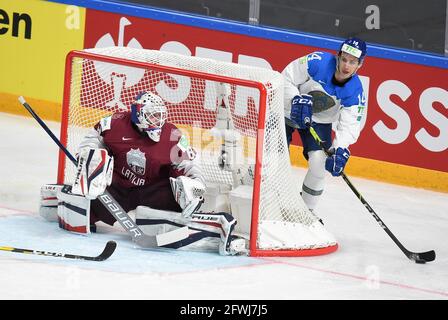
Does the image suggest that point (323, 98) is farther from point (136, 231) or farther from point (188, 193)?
point (136, 231)

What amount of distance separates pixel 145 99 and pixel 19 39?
3284mm

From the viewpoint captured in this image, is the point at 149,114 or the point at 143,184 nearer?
the point at 149,114

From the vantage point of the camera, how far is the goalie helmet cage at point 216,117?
20.3ft

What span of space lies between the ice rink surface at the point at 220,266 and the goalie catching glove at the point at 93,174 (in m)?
0.26

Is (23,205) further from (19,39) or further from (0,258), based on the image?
(19,39)

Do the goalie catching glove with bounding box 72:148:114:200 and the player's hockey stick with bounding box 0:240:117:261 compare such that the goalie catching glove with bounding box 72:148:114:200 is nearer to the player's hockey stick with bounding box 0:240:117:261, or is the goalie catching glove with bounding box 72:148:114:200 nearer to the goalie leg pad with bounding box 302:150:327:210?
the player's hockey stick with bounding box 0:240:117:261

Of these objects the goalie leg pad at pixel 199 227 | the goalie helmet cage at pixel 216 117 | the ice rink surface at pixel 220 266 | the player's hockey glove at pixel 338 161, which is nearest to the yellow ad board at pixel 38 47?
the ice rink surface at pixel 220 266

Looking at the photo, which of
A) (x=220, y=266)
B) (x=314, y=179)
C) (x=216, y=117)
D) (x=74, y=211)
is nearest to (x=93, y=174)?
(x=74, y=211)

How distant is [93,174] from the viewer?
237 inches

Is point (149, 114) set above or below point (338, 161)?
above

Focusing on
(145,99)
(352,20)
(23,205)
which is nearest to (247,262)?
(145,99)

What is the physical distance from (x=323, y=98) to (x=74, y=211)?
147 centimetres

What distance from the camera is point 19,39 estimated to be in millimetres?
9242

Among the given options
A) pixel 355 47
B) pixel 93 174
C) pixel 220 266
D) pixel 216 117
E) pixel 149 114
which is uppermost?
pixel 355 47
